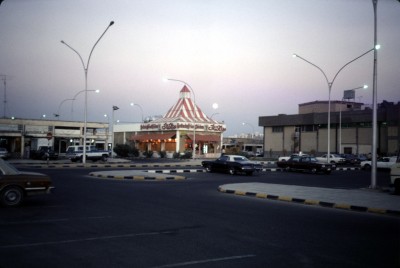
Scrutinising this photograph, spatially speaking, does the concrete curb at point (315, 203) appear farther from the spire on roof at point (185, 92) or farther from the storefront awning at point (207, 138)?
the spire on roof at point (185, 92)

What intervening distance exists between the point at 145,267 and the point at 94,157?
4411cm

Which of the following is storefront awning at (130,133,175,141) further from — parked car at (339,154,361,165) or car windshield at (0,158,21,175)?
car windshield at (0,158,21,175)

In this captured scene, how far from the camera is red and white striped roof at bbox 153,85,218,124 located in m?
68.4

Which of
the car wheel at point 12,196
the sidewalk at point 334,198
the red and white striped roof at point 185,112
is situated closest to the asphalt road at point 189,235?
the car wheel at point 12,196

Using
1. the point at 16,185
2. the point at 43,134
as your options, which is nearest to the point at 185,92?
the point at 43,134

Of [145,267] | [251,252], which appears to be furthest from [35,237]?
[251,252]

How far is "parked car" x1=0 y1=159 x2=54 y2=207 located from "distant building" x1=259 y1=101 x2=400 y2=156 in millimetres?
48564

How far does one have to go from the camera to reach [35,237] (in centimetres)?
834

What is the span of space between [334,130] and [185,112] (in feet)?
83.4

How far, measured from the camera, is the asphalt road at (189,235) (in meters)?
6.96

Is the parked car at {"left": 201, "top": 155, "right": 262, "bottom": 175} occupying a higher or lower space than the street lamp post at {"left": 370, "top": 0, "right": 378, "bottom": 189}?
lower

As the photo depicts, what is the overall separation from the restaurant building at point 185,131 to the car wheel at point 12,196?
5319 centimetres

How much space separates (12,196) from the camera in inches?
499

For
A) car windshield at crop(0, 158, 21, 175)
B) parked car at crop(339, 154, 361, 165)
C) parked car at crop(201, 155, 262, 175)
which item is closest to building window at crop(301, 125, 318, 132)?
parked car at crop(339, 154, 361, 165)
